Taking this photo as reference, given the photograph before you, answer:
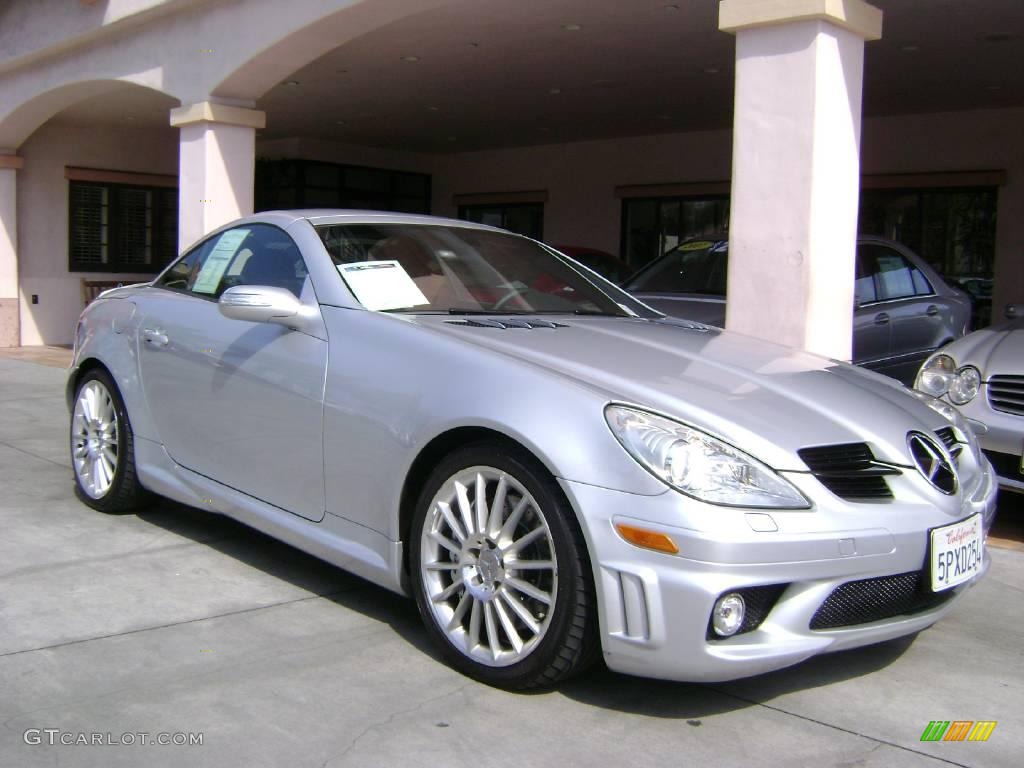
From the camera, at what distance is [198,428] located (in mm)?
4074

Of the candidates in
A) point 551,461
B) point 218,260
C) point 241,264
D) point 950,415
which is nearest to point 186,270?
point 218,260

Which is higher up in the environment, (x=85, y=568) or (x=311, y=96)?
(x=311, y=96)

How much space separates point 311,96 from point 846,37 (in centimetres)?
879

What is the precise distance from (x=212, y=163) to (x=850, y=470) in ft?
25.5

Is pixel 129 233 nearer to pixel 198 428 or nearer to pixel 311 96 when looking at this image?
pixel 311 96

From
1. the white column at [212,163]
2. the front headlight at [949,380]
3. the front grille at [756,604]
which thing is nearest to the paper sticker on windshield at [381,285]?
the front grille at [756,604]

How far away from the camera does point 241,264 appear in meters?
4.28

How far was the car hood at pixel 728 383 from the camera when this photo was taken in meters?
2.85

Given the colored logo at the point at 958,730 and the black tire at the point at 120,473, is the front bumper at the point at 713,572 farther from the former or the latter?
the black tire at the point at 120,473

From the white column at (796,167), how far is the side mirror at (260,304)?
2844 millimetres

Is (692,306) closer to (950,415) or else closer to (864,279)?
(864,279)

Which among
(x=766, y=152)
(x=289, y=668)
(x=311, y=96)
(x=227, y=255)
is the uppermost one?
(x=311, y=96)

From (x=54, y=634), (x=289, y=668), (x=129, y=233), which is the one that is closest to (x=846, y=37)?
(x=289, y=668)

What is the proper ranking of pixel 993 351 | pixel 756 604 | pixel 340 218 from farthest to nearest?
pixel 993 351, pixel 340 218, pixel 756 604
